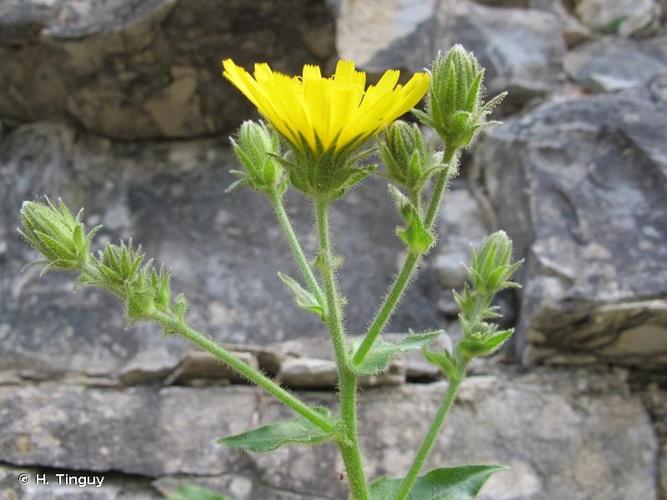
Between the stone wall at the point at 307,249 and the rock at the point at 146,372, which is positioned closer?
the stone wall at the point at 307,249

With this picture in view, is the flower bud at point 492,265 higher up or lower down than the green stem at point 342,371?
higher up

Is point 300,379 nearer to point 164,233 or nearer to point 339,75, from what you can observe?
point 164,233

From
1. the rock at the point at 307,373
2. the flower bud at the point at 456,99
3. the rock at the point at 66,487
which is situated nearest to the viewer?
the flower bud at the point at 456,99

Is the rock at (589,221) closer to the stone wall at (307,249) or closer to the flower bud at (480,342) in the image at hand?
the stone wall at (307,249)

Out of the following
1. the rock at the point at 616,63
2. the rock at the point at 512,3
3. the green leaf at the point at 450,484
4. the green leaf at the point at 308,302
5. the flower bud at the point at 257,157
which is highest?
the rock at the point at 512,3

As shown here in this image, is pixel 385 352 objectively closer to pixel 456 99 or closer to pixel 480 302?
pixel 480 302

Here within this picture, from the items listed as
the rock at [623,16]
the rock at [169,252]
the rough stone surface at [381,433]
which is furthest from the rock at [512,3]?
the rough stone surface at [381,433]
